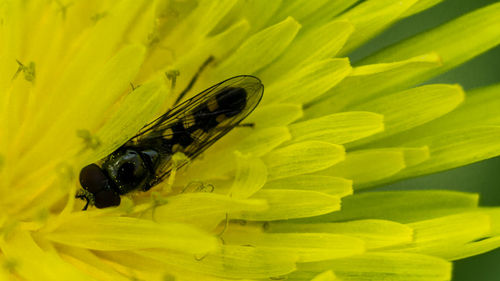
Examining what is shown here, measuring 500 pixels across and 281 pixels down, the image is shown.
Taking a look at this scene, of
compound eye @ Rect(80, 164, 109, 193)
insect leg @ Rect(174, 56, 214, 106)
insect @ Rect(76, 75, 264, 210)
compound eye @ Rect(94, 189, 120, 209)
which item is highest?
insect leg @ Rect(174, 56, 214, 106)

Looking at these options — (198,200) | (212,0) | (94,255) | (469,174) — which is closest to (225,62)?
(212,0)

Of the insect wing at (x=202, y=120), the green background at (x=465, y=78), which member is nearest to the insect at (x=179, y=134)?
the insect wing at (x=202, y=120)

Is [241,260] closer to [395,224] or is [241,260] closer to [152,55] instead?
[395,224]

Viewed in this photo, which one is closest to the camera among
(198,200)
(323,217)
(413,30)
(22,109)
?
(198,200)

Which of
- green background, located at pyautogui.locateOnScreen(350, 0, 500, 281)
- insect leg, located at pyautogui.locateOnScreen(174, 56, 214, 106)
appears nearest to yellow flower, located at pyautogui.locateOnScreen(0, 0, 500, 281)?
insect leg, located at pyautogui.locateOnScreen(174, 56, 214, 106)

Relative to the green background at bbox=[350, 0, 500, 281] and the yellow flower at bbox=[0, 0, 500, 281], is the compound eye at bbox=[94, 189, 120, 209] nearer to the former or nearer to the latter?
the yellow flower at bbox=[0, 0, 500, 281]

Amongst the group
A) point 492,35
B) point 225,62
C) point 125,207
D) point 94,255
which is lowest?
point 94,255
